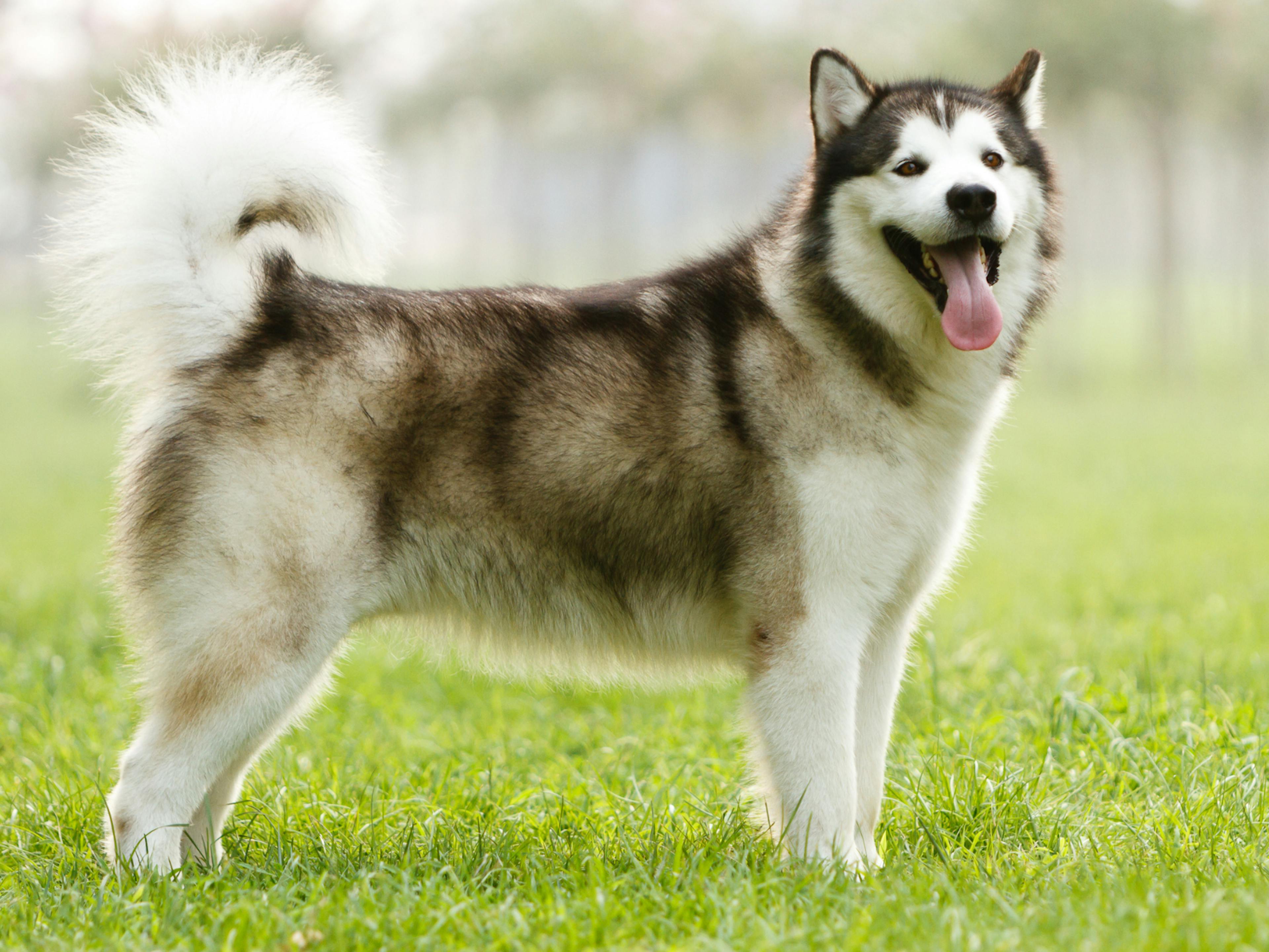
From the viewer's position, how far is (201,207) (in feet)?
10.5

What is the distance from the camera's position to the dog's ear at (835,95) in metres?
3.26

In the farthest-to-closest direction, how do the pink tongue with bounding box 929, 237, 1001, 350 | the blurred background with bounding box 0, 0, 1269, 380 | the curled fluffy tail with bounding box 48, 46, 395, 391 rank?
the blurred background with bounding box 0, 0, 1269, 380, the curled fluffy tail with bounding box 48, 46, 395, 391, the pink tongue with bounding box 929, 237, 1001, 350

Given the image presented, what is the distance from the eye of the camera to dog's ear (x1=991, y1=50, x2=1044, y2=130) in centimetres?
341

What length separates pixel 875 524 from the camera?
3.08m

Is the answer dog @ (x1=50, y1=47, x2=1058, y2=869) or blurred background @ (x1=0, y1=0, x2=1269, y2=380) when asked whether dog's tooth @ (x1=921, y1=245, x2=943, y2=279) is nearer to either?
dog @ (x1=50, y1=47, x2=1058, y2=869)

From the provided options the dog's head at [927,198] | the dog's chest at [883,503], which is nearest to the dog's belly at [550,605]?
the dog's chest at [883,503]

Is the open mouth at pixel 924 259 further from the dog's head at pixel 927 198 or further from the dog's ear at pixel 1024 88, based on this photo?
the dog's ear at pixel 1024 88

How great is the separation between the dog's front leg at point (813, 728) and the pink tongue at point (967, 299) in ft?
2.66

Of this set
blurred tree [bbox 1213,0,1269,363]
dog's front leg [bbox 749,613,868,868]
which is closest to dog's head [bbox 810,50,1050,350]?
dog's front leg [bbox 749,613,868,868]

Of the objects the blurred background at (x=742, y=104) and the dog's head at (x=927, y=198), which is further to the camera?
the blurred background at (x=742, y=104)

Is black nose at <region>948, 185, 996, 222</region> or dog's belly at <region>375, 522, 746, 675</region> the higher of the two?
black nose at <region>948, 185, 996, 222</region>

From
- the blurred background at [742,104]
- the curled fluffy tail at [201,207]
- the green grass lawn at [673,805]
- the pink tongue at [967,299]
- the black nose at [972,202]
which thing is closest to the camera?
the green grass lawn at [673,805]

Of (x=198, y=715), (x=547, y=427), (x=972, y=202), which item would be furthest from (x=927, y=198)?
(x=198, y=715)

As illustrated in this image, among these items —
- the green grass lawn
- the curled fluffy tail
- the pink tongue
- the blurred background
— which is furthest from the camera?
the blurred background
